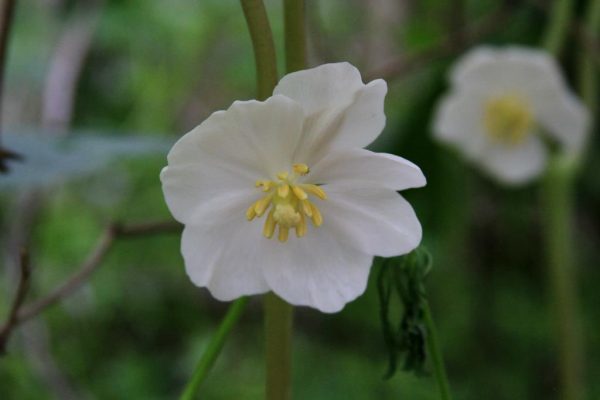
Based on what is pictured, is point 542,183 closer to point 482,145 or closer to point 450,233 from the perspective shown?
point 482,145

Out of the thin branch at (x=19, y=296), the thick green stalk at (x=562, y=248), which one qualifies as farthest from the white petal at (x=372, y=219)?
the thick green stalk at (x=562, y=248)

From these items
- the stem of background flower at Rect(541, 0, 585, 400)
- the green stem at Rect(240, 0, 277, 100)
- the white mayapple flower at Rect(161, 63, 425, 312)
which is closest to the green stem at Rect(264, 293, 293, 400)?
the white mayapple flower at Rect(161, 63, 425, 312)

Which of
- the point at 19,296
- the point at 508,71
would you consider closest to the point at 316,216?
the point at 19,296

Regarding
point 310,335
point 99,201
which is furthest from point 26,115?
point 310,335

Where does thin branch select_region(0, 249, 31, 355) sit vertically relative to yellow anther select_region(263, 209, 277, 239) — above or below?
below

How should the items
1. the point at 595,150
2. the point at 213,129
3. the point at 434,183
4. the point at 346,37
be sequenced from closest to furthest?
1. the point at 213,129
2. the point at 434,183
3. the point at 595,150
4. the point at 346,37

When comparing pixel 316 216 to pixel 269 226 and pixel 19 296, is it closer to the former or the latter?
pixel 269 226

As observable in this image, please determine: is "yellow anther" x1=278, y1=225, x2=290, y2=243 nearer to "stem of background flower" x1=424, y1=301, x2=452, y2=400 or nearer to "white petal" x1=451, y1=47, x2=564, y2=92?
"stem of background flower" x1=424, y1=301, x2=452, y2=400
